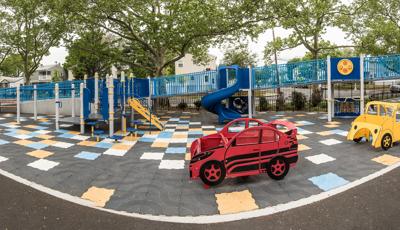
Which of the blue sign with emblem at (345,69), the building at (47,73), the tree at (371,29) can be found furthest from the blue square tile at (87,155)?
the building at (47,73)

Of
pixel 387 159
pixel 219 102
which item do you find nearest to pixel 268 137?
pixel 387 159

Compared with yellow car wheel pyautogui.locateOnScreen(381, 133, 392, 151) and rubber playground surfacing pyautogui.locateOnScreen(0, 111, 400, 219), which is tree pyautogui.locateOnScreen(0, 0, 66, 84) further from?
yellow car wheel pyautogui.locateOnScreen(381, 133, 392, 151)

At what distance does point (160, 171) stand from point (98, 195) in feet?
5.09

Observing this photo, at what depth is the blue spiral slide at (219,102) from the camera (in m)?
12.4

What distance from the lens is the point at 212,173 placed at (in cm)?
518

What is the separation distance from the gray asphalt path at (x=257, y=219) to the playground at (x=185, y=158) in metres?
0.23

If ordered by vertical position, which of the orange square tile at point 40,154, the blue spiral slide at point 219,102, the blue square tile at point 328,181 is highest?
the blue spiral slide at point 219,102

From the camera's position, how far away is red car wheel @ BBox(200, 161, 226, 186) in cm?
514

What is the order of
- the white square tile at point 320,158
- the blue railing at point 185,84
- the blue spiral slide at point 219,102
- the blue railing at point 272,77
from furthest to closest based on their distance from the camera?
the blue railing at point 185,84, the blue spiral slide at point 219,102, the blue railing at point 272,77, the white square tile at point 320,158

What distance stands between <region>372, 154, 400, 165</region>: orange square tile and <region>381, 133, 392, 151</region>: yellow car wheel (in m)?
0.47

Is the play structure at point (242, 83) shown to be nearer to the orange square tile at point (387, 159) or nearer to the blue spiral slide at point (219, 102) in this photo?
the blue spiral slide at point (219, 102)

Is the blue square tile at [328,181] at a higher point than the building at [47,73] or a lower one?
lower

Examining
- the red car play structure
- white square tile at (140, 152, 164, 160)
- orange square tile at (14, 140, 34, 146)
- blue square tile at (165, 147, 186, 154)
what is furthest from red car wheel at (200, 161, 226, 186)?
orange square tile at (14, 140, 34, 146)

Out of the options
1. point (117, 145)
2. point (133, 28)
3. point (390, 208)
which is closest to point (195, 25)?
point (133, 28)
